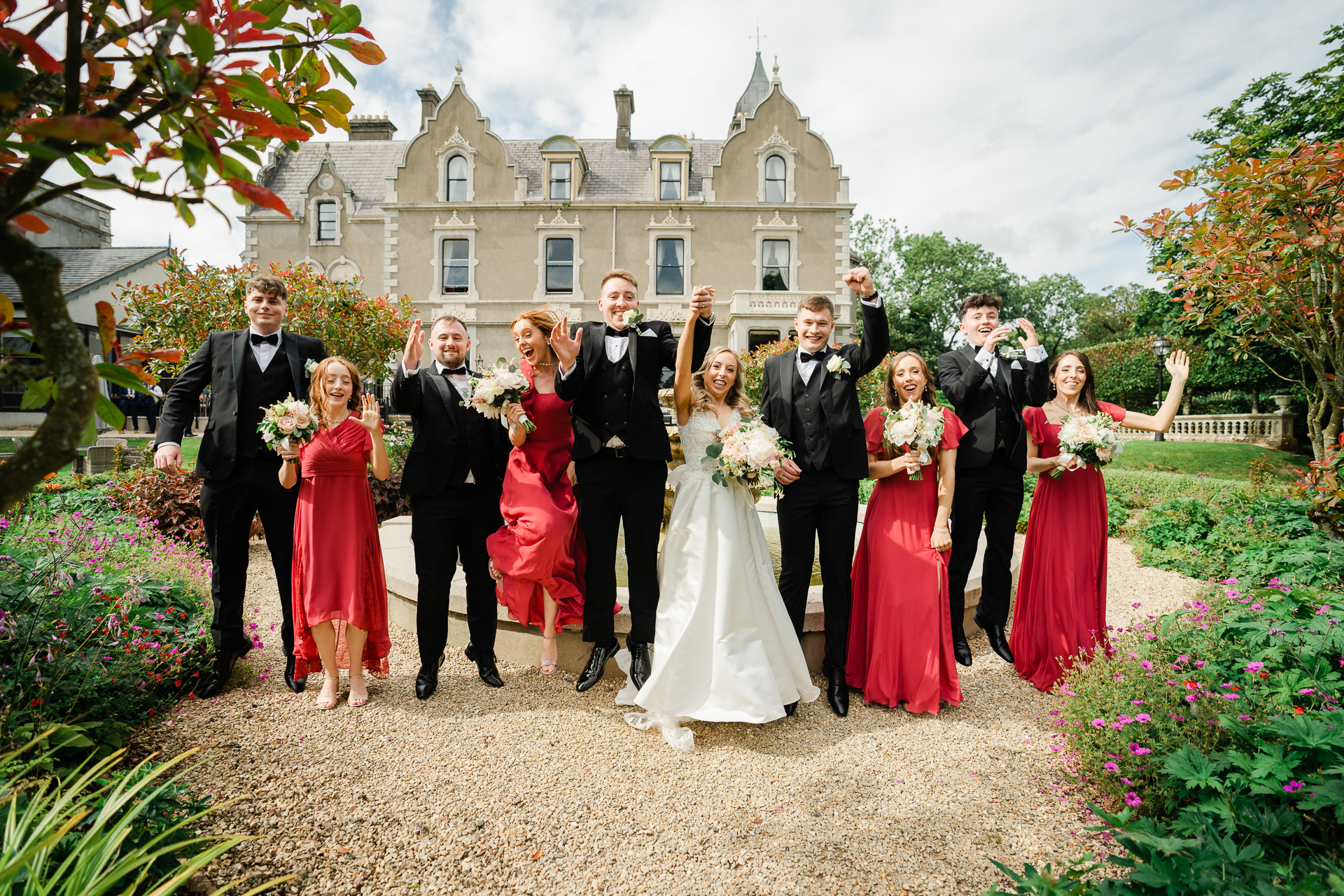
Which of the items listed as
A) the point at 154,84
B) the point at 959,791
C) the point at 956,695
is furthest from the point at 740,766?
the point at 154,84

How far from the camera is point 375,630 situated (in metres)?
3.99

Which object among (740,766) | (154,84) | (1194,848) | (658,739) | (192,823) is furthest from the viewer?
(658,739)

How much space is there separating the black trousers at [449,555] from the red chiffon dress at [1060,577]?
368 cm

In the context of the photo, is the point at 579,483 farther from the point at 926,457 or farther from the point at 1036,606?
the point at 1036,606

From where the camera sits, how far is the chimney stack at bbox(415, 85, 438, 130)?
81.0 feet

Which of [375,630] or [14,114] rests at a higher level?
[14,114]

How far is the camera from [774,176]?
2323cm

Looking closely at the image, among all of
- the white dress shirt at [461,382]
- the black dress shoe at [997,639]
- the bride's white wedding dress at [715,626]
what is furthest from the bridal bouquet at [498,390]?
the black dress shoe at [997,639]

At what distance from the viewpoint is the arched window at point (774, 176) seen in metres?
23.2

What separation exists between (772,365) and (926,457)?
3.68 ft

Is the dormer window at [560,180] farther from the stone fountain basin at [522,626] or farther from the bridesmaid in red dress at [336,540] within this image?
the bridesmaid in red dress at [336,540]

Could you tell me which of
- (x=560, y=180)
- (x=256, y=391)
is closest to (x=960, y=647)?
(x=256, y=391)

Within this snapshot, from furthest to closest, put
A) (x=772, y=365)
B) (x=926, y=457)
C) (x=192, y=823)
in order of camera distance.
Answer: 1. (x=772, y=365)
2. (x=926, y=457)
3. (x=192, y=823)

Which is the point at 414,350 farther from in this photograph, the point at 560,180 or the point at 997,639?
the point at 560,180
